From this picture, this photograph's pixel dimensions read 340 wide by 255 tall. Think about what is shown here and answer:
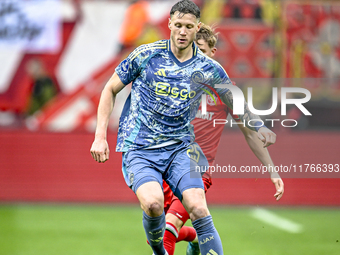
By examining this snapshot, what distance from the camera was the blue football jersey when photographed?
4.09 m

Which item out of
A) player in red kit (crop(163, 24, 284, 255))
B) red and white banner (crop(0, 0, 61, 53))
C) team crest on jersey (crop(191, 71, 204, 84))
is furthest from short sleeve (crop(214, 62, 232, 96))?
red and white banner (crop(0, 0, 61, 53))

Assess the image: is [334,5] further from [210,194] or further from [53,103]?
[53,103]

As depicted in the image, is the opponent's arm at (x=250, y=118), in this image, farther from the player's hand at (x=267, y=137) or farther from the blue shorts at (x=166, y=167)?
the blue shorts at (x=166, y=167)

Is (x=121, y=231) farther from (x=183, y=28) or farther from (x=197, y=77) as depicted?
(x=183, y=28)

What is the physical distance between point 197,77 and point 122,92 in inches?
304

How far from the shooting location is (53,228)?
7.61 meters

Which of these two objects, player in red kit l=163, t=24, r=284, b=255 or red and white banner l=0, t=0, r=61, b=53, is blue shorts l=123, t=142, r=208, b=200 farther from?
red and white banner l=0, t=0, r=61, b=53

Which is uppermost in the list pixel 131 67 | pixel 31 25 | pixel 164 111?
pixel 131 67

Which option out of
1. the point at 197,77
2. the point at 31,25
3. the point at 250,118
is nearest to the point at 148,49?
the point at 197,77

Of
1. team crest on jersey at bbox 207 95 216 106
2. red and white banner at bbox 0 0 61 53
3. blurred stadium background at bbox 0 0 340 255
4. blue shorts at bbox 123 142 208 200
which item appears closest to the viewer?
blue shorts at bbox 123 142 208 200

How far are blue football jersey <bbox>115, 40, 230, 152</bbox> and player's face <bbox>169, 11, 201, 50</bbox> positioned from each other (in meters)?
0.17

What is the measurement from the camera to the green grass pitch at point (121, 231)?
20.2 feet

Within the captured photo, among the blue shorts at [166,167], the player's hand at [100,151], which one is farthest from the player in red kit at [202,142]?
the player's hand at [100,151]

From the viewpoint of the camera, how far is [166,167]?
411 centimetres
